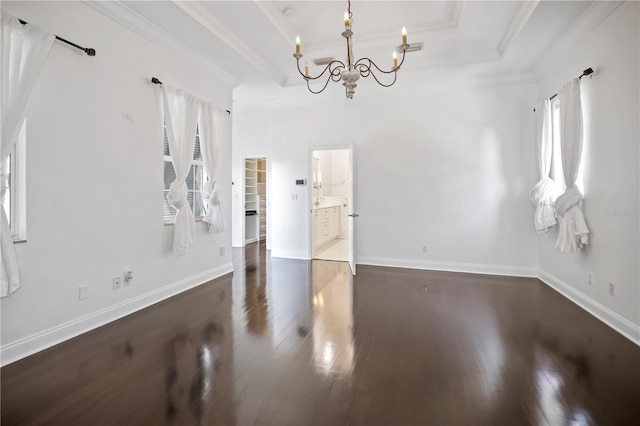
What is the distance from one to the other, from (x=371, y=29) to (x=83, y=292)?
413cm

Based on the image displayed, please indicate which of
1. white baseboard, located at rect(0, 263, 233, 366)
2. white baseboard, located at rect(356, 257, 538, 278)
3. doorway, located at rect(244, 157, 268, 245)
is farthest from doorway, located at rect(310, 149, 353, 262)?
white baseboard, located at rect(0, 263, 233, 366)

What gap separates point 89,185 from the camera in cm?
269

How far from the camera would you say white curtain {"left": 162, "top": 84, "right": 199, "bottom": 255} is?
11.4 ft

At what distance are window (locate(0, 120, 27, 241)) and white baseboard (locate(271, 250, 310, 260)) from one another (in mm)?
4056

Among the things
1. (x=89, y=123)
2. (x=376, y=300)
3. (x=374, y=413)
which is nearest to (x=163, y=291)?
(x=89, y=123)

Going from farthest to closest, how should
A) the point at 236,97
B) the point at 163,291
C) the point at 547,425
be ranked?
the point at 236,97, the point at 163,291, the point at 547,425

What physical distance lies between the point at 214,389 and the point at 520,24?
14.4ft

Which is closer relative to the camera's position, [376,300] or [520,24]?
[520,24]

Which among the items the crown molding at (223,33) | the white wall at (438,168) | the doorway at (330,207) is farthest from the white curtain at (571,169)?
the crown molding at (223,33)

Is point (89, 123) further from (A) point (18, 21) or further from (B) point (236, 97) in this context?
(B) point (236, 97)

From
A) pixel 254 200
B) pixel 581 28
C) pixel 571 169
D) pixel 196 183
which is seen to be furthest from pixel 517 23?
pixel 254 200

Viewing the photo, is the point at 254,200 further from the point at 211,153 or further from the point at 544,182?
the point at 544,182

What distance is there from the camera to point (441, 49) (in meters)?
3.90

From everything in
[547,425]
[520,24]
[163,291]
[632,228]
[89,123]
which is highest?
[520,24]
